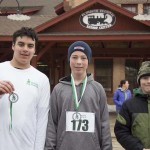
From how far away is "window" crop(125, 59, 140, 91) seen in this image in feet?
65.4

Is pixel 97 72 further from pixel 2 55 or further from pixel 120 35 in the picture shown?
pixel 120 35

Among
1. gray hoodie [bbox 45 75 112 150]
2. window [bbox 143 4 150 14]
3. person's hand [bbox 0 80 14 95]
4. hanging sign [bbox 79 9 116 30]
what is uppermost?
window [bbox 143 4 150 14]

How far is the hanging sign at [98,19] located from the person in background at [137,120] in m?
10.2

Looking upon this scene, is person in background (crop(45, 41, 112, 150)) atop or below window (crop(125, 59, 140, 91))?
below

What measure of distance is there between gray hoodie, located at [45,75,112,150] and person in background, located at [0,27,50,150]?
4.6 inches

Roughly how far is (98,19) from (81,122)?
1060 centimetres

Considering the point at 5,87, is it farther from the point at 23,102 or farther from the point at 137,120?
the point at 137,120

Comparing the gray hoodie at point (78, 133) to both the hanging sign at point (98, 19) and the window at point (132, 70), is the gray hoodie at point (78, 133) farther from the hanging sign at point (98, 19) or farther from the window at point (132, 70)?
the window at point (132, 70)

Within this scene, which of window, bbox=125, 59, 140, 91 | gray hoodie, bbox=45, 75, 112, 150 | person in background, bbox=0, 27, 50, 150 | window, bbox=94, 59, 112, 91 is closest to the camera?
person in background, bbox=0, 27, 50, 150

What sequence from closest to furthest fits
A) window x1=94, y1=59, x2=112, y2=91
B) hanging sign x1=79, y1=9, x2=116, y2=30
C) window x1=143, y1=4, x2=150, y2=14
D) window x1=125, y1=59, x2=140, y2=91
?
hanging sign x1=79, y1=9, x2=116, y2=30 < window x1=125, y1=59, x2=140, y2=91 < window x1=94, y1=59, x2=112, y2=91 < window x1=143, y1=4, x2=150, y2=14

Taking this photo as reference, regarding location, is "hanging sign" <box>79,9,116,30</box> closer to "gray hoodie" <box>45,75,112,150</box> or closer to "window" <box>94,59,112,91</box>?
"window" <box>94,59,112,91</box>

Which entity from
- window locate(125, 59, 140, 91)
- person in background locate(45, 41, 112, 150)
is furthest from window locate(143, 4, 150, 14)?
person in background locate(45, 41, 112, 150)

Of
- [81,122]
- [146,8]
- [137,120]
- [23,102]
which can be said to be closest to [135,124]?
[137,120]

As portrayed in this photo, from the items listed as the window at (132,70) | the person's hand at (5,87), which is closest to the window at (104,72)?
the window at (132,70)
